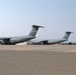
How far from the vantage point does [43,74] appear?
33.3 feet

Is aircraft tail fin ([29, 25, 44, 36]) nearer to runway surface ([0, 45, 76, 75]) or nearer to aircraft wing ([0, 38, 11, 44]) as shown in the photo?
aircraft wing ([0, 38, 11, 44])

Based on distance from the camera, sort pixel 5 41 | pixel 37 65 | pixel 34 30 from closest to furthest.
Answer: pixel 37 65 → pixel 5 41 → pixel 34 30

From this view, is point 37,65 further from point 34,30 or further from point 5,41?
point 34,30

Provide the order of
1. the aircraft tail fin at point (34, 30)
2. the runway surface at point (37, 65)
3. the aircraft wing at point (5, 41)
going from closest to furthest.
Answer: the runway surface at point (37, 65)
the aircraft wing at point (5, 41)
the aircraft tail fin at point (34, 30)

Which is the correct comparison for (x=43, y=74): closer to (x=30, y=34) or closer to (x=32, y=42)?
(x=30, y=34)

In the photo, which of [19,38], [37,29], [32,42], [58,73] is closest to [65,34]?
[32,42]

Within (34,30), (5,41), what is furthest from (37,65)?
(34,30)

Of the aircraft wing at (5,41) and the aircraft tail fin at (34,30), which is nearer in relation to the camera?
the aircraft wing at (5,41)

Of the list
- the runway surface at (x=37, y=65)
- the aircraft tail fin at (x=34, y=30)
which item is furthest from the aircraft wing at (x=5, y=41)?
the runway surface at (x=37, y=65)

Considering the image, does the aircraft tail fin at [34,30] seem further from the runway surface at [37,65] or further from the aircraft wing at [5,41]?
the runway surface at [37,65]

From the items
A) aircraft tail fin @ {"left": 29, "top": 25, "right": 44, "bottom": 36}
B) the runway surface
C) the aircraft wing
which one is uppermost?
aircraft tail fin @ {"left": 29, "top": 25, "right": 44, "bottom": 36}

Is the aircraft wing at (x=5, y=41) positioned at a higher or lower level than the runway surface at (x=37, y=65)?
higher

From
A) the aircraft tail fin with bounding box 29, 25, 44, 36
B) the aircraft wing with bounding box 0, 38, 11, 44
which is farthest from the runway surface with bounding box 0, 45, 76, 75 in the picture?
the aircraft tail fin with bounding box 29, 25, 44, 36

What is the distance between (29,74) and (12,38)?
7355 cm
